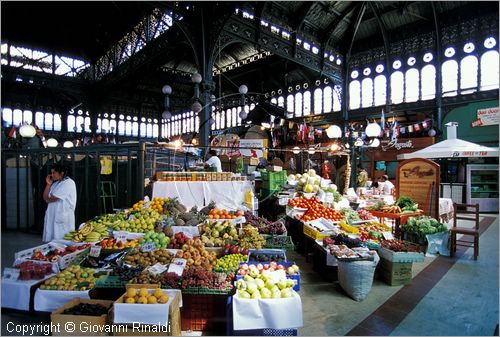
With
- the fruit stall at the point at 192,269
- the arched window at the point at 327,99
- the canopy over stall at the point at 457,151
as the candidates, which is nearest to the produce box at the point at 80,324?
the fruit stall at the point at 192,269

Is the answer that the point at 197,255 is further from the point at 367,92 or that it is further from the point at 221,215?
the point at 367,92

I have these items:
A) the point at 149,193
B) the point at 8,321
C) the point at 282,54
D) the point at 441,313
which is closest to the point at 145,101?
the point at 282,54

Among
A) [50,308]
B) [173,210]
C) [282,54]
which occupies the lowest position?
[50,308]

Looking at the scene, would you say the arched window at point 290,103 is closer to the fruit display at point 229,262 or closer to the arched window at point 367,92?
the arched window at point 367,92

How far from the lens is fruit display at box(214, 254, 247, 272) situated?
3.92 m

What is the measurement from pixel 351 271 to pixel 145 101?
25638 mm

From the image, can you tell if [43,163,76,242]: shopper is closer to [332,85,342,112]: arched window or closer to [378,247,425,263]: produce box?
[378,247,425,263]: produce box

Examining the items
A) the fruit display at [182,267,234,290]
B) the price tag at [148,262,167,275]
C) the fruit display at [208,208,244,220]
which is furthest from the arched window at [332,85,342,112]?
the price tag at [148,262,167,275]

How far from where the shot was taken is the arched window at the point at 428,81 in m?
15.4

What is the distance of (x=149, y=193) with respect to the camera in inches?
312

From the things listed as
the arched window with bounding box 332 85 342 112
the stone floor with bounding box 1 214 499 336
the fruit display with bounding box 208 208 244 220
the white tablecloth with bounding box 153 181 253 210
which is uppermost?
the arched window with bounding box 332 85 342 112

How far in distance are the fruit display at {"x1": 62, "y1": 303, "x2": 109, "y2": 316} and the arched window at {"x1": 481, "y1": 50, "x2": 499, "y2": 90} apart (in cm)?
1775

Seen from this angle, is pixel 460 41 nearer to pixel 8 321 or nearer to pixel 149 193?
pixel 149 193

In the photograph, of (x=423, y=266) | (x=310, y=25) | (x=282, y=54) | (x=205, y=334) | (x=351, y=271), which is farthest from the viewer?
(x=310, y=25)
